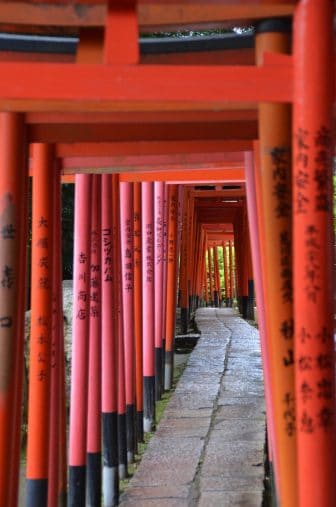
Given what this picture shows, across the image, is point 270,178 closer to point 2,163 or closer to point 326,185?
point 326,185

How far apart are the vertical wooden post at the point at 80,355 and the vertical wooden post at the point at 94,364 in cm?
11

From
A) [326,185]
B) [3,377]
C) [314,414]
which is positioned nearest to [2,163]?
[3,377]

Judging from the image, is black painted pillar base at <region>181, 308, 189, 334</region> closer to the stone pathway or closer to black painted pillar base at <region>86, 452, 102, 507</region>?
the stone pathway

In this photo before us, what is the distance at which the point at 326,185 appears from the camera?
2.10 metres

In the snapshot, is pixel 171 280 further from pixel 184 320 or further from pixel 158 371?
pixel 184 320

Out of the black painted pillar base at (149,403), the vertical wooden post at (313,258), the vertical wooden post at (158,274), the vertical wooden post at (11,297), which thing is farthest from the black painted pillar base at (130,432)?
the vertical wooden post at (313,258)

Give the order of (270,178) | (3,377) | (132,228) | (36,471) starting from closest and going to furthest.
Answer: (270,178) → (3,377) → (36,471) → (132,228)

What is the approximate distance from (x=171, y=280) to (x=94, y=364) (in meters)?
4.27

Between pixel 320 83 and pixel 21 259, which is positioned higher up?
pixel 320 83

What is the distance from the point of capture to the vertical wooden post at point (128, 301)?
20.1 feet

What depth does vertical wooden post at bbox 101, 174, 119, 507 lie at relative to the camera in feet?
16.2

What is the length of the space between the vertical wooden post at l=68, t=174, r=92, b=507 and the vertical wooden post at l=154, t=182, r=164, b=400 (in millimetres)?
3626

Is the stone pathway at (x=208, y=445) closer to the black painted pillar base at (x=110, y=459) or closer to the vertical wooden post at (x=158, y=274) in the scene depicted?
the black painted pillar base at (x=110, y=459)

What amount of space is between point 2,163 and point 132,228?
3.90 m
